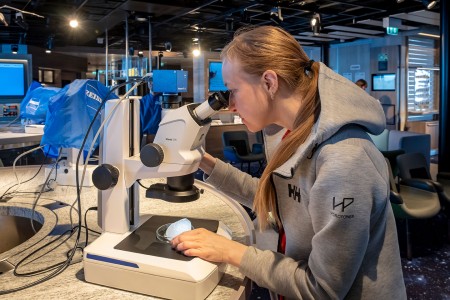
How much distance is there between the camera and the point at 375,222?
0.83 metres

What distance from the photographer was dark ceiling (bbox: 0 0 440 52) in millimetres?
7352

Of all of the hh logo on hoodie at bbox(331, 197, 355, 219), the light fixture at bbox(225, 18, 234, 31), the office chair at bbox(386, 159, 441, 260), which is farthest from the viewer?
the light fixture at bbox(225, 18, 234, 31)

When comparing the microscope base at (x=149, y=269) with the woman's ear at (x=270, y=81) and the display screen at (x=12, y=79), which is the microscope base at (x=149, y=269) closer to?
the woman's ear at (x=270, y=81)

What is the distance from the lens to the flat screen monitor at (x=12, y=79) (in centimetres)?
447

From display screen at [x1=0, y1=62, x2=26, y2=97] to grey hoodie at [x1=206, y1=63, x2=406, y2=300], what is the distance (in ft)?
14.3

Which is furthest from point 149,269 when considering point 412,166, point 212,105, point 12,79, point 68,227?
point 12,79

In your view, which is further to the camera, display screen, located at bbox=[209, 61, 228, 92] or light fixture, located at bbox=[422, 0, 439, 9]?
display screen, located at bbox=[209, 61, 228, 92]

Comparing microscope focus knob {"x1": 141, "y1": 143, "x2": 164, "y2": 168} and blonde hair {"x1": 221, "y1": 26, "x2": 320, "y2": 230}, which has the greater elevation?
blonde hair {"x1": 221, "y1": 26, "x2": 320, "y2": 230}

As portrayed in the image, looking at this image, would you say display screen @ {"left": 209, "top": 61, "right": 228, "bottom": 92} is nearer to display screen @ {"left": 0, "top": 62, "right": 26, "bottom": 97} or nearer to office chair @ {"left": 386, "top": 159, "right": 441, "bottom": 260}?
display screen @ {"left": 0, "top": 62, "right": 26, "bottom": 97}

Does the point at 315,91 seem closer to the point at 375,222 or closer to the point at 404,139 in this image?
the point at 375,222

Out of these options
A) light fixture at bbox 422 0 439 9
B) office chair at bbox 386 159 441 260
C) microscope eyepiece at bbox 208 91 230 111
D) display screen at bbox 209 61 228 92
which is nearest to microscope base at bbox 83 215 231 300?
microscope eyepiece at bbox 208 91 230 111

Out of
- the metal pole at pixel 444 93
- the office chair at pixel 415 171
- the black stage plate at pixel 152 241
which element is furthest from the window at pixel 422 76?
the black stage plate at pixel 152 241

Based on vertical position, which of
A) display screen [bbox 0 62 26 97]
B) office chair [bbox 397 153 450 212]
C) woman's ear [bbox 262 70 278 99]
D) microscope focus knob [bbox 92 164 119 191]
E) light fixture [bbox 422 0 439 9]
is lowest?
office chair [bbox 397 153 450 212]

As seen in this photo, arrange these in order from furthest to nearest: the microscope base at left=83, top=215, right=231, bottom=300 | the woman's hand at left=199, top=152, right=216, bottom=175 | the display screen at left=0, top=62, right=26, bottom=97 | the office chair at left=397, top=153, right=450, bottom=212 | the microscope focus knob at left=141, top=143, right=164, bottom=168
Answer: the display screen at left=0, top=62, right=26, bottom=97 → the office chair at left=397, top=153, right=450, bottom=212 → the woman's hand at left=199, top=152, right=216, bottom=175 → the microscope focus knob at left=141, top=143, right=164, bottom=168 → the microscope base at left=83, top=215, right=231, bottom=300
